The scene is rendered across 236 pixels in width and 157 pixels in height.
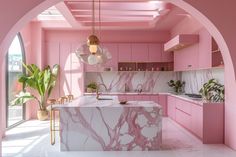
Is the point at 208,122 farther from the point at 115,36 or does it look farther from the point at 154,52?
the point at 115,36

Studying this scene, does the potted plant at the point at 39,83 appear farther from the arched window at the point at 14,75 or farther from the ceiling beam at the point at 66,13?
the ceiling beam at the point at 66,13

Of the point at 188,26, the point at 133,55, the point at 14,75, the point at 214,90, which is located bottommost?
the point at 214,90

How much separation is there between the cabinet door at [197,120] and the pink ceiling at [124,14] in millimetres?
2462

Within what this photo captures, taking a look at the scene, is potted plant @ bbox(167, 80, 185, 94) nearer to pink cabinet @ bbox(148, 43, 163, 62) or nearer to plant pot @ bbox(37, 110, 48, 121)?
pink cabinet @ bbox(148, 43, 163, 62)

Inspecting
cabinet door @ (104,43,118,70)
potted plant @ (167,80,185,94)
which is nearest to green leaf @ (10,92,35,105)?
cabinet door @ (104,43,118,70)

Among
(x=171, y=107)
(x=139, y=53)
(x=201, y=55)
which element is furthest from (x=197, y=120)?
(x=139, y=53)

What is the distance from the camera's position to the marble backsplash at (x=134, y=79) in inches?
399

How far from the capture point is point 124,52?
9.73 meters

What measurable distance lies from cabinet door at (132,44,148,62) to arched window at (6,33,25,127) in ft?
11.9

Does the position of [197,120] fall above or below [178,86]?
below

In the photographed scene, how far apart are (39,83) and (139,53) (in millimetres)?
3486

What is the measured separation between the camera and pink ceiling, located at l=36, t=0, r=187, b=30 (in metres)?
6.77

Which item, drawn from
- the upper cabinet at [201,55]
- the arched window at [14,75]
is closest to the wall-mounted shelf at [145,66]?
the upper cabinet at [201,55]

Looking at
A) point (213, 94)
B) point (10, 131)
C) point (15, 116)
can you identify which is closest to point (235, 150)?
point (213, 94)
